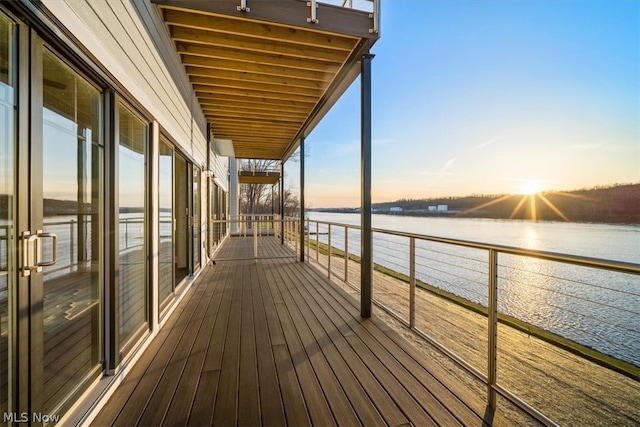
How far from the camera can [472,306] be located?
4.39m

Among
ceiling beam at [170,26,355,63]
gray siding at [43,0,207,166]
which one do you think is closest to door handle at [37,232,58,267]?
gray siding at [43,0,207,166]

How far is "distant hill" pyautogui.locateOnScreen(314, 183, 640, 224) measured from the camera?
704cm

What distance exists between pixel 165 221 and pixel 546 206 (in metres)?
10.7

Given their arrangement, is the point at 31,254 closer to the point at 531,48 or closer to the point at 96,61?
the point at 96,61

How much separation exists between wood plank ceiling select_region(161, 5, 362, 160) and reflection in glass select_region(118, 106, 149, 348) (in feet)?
3.80

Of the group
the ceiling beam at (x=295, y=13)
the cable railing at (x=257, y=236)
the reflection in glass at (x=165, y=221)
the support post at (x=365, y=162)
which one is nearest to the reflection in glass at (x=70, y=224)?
the reflection in glass at (x=165, y=221)

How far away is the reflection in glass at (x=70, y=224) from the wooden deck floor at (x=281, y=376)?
1.23 ft

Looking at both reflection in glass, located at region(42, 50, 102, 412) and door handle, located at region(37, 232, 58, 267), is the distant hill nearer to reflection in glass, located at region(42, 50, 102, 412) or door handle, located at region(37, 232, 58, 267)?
reflection in glass, located at region(42, 50, 102, 412)

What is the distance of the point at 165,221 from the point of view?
274 cm

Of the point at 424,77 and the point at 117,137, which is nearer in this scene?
the point at 117,137

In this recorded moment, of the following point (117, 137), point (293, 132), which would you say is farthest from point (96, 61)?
point (293, 132)

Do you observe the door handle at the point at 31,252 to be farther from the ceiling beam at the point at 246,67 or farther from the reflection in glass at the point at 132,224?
the ceiling beam at the point at 246,67

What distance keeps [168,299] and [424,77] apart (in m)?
11.0

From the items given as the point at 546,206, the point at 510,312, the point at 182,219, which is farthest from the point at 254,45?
the point at 546,206
